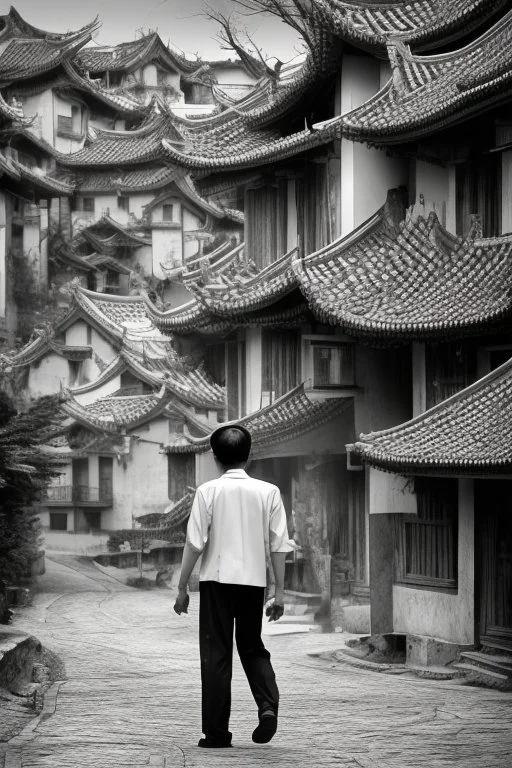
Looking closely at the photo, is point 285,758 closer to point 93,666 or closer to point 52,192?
point 93,666

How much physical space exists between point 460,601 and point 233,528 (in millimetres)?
10084

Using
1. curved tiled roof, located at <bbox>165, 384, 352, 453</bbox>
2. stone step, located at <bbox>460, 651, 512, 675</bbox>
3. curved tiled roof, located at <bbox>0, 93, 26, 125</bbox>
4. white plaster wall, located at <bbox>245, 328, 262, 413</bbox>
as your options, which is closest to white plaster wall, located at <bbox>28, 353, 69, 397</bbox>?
curved tiled roof, located at <bbox>0, 93, 26, 125</bbox>

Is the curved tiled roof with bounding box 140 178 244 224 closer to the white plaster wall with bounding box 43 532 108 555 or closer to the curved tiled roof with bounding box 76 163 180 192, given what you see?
the curved tiled roof with bounding box 76 163 180 192

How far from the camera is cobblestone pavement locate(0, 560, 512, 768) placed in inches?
296

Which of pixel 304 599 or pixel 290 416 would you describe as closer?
pixel 290 416

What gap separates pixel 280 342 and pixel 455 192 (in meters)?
5.10

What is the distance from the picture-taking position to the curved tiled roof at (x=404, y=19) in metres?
20.6

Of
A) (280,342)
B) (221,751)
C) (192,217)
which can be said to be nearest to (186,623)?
(280,342)

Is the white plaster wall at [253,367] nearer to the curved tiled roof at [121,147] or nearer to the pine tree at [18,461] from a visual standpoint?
the pine tree at [18,461]

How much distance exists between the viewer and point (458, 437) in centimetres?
1634

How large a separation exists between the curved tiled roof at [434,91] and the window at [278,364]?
13.3 feet

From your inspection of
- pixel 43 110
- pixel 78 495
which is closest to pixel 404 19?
pixel 78 495

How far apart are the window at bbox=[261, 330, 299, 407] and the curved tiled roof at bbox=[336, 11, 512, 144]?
4.05 meters

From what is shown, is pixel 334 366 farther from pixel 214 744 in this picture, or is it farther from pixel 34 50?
pixel 34 50
